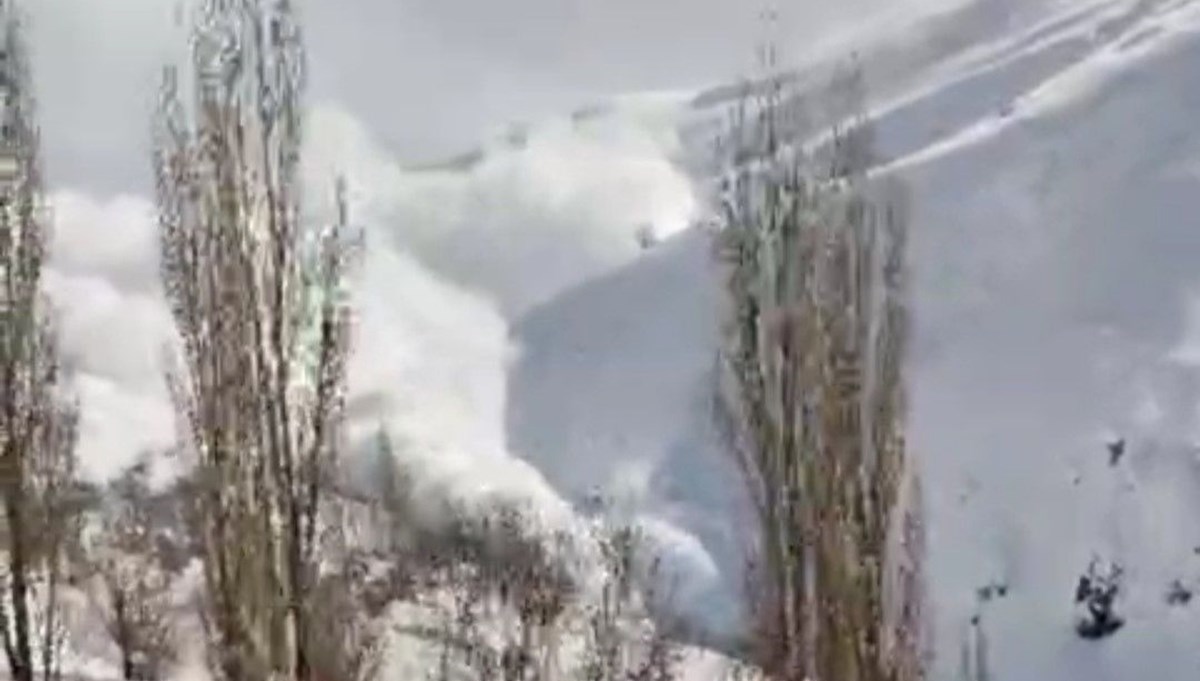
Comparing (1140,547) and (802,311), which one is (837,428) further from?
(1140,547)

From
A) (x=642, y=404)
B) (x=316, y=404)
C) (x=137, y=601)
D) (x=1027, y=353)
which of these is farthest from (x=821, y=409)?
(x=642, y=404)

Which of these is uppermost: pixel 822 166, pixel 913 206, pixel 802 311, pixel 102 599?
pixel 913 206

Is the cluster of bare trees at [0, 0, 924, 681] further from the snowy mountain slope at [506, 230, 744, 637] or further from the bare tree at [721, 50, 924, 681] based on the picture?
the snowy mountain slope at [506, 230, 744, 637]

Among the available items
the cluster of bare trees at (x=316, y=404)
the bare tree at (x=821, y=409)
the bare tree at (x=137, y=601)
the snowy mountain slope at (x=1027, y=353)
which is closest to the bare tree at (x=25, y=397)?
A: the cluster of bare trees at (x=316, y=404)

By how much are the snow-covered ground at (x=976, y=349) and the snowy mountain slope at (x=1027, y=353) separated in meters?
0.13

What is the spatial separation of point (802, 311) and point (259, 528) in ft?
19.0

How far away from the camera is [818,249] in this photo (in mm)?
18938

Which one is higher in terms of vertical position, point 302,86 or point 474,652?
point 474,652

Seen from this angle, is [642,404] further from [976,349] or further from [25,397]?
[25,397]

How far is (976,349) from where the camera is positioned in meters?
85.1

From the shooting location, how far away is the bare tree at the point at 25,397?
57.4 ft

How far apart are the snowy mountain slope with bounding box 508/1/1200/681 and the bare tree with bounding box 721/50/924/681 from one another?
4268cm

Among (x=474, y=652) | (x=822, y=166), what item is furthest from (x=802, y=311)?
(x=474, y=652)

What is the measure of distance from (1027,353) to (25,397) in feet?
229
